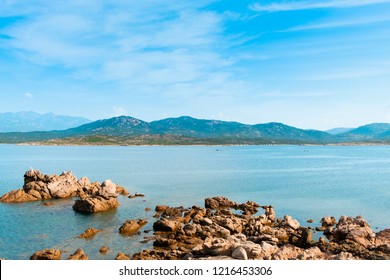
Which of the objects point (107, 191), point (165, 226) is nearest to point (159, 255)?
point (165, 226)

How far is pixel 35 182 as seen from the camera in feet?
206

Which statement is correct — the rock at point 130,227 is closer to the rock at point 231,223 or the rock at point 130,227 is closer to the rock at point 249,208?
the rock at point 231,223

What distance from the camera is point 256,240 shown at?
3284cm

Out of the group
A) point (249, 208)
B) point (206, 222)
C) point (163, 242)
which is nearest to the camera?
point (163, 242)

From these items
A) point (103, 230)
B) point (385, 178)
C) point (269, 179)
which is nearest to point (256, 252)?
point (103, 230)

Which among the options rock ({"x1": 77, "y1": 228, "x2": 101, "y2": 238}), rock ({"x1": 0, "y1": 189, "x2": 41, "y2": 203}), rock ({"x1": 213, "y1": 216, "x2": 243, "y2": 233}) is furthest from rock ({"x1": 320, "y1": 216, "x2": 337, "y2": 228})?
rock ({"x1": 0, "y1": 189, "x2": 41, "y2": 203})

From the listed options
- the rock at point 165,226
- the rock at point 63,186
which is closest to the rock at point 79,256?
the rock at point 165,226

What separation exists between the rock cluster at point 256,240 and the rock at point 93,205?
9.24m

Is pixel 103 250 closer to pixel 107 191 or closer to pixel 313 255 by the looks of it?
pixel 313 255

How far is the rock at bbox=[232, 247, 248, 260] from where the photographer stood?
25.3m

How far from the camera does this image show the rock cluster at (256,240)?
1075 inches

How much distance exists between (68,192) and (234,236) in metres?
39.6

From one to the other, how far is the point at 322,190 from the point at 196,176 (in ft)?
112

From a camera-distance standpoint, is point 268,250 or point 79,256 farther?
point 79,256
